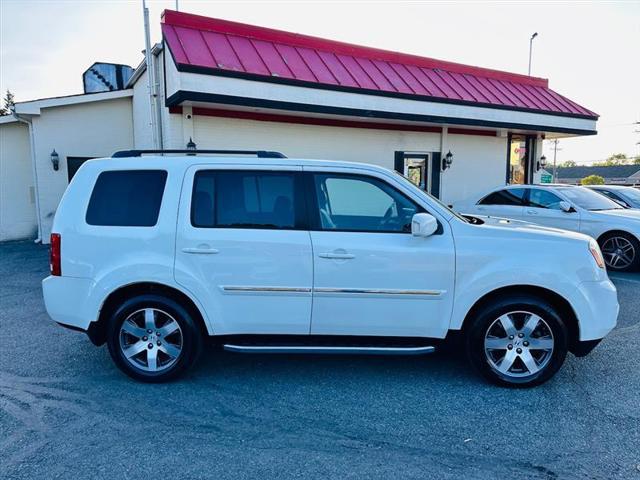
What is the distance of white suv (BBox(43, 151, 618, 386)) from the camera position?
11.7 ft

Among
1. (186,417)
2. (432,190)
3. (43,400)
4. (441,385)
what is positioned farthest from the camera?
(432,190)

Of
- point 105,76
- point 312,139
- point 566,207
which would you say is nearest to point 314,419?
point 566,207

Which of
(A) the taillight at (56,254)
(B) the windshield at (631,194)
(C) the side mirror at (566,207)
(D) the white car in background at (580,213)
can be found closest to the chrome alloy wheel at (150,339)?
(A) the taillight at (56,254)

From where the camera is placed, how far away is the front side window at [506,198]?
9.24 metres

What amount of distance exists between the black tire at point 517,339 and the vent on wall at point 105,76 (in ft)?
48.7

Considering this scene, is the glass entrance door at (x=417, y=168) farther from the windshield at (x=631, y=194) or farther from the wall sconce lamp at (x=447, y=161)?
the windshield at (x=631, y=194)

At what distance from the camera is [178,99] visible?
27.2ft

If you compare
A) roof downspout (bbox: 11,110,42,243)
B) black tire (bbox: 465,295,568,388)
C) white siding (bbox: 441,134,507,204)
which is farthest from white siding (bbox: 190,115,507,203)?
black tire (bbox: 465,295,568,388)

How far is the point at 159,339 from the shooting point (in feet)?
12.2

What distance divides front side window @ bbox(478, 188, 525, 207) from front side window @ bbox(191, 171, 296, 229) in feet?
23.3

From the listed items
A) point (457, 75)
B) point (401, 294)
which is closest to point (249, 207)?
point (401, 294)

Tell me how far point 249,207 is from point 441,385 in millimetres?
2250

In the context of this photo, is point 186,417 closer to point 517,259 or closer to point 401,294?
point 401,294

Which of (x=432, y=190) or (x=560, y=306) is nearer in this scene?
(x=560, y=306)
